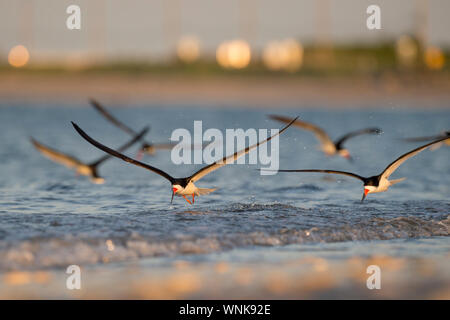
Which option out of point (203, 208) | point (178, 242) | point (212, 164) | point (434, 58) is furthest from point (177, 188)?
point (434, 58)

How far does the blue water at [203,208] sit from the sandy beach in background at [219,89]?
2658 cm

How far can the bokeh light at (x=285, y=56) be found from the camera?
56.0m

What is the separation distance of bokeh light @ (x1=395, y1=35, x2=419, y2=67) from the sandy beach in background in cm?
418

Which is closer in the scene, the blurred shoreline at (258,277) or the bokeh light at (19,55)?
the blurred shoreline at (258,277)

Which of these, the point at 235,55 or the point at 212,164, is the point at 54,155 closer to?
the point at 212,164

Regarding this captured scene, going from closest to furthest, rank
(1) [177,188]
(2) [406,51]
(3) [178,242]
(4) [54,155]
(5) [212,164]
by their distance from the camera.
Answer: (3) [178,242], (5) [212,164], (1) [177,188], (4) [54,155], (2) [406,51]

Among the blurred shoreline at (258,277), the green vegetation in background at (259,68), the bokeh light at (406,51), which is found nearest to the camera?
the blurred shoreline at (258,277)

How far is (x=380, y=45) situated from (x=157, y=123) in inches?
1452

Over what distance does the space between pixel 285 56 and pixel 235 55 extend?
Result: 5599 millimetres

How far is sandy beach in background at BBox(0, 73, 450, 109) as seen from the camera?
5000cm

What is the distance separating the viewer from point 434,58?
55.7 metres

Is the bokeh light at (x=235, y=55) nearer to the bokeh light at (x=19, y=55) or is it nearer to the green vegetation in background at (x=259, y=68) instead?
the green vegetation in background at (x=259, y=68)

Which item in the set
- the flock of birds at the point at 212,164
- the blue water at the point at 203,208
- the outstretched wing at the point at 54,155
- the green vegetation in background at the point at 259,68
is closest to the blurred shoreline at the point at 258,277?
the blue water at the point at 203,208

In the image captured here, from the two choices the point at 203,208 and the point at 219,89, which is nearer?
the point at 203,208
